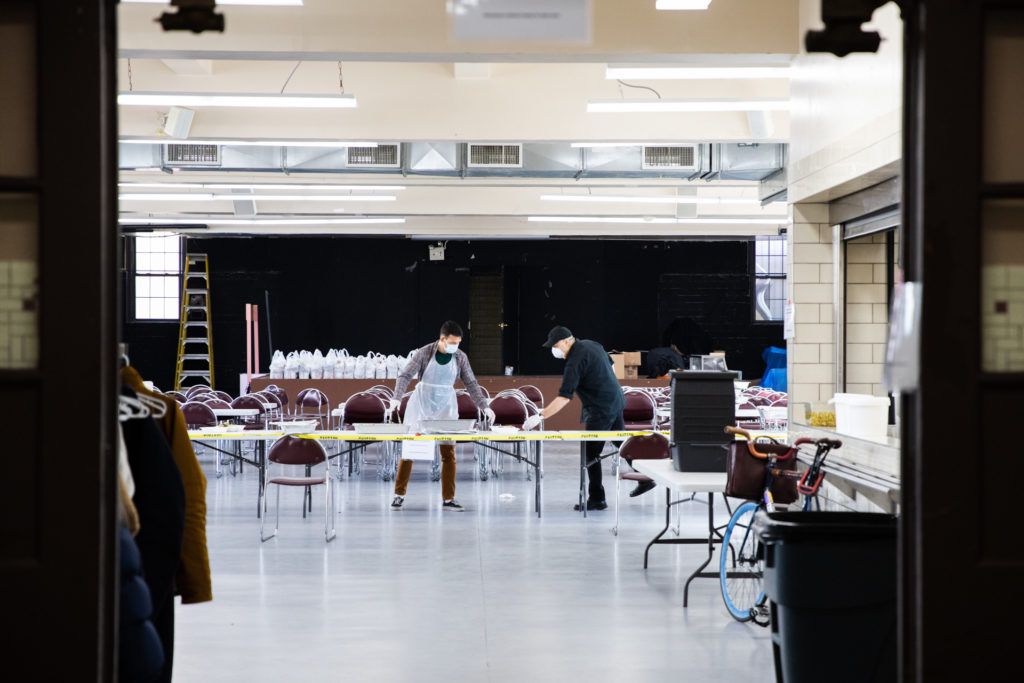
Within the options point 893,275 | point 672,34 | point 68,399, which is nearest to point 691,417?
point 893,275

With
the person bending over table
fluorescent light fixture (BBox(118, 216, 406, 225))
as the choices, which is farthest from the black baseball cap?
fluorescent light fixture (BBox(118, 216, 406, 225))

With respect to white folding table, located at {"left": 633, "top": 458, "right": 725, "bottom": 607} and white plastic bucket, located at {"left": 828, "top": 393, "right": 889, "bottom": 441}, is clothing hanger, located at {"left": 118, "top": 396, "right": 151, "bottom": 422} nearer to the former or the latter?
white folding table, located at {"left": 633, "top": 458, "right": 725, "bottom": 607}

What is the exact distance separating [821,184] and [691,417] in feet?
5.08

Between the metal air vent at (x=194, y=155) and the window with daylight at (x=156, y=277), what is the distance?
859 centimetres

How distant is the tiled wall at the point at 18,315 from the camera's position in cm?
205

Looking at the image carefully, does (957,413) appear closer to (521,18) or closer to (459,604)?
(521,18)

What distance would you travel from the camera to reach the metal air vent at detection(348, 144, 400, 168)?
11.6 metres

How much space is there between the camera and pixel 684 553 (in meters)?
7.17

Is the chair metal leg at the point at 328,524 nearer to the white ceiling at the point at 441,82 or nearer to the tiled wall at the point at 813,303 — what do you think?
the white ceiling at the point at 441,82

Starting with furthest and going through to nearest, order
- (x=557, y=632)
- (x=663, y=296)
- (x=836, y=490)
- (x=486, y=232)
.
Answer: (x=663, y=296) < (x=486, y=232) < (x=836, y=490) < (x=557, y=632)

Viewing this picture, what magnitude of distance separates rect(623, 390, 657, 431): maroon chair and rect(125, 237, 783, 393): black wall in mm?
8013

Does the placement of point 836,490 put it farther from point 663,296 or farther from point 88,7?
point 663,296

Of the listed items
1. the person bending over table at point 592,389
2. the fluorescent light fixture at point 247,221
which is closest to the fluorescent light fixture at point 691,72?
the person bending over table at point 592,389

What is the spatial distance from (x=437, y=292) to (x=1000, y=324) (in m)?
18.0
